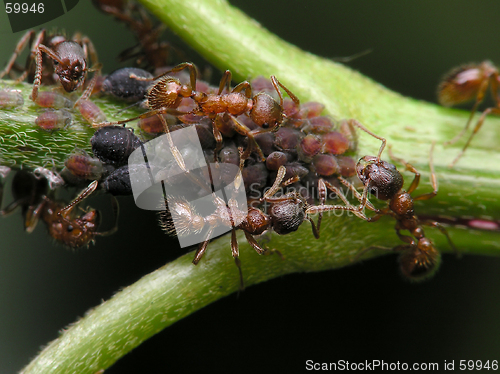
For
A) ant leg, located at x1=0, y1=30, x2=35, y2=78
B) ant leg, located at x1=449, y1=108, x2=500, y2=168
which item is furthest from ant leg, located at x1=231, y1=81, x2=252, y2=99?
ant leg, located at x1=0, y1=30, x2=35, y2=78

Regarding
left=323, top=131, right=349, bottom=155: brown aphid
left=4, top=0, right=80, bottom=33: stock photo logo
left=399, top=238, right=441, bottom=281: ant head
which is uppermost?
left=4, top=0, right=80, bottom=33: stock photo logo

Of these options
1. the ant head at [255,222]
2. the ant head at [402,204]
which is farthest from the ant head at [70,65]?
the ant head at [402,204]

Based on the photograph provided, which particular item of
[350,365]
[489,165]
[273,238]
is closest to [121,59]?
[273,238]

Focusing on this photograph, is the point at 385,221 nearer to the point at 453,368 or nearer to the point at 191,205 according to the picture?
the point at 191,205

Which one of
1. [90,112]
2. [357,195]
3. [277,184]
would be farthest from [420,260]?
[90,112]

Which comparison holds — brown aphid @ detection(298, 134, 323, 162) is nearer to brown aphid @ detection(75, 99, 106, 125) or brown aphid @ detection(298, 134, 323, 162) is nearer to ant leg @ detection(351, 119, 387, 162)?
ant leg @ detection(351, 119, 387, 162)

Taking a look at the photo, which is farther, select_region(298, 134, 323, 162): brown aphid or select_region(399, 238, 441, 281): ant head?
select_region(399, 238, 441, 281): ant head

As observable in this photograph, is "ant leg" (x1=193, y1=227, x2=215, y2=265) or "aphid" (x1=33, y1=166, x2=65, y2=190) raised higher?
"aphid" (x1=33, y1=166, x2=65, y2=190)
